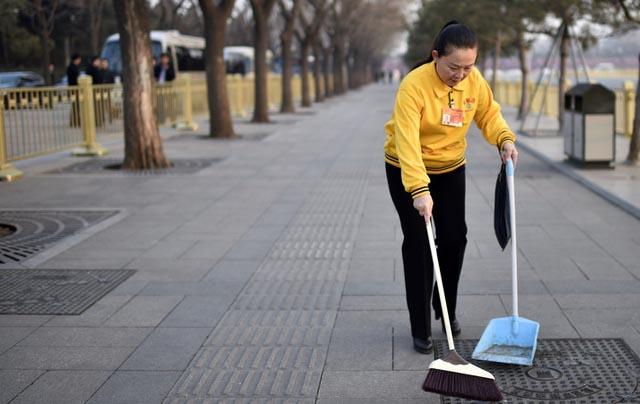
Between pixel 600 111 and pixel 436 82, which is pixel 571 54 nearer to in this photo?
pixel 600 111

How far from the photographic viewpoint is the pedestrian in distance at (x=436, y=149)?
13.9 ft

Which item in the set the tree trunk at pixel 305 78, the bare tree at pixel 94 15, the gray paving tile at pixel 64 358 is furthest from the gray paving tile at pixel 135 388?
the bare tree at pixel 94 15

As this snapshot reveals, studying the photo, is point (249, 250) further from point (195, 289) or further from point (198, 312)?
point (198, 312)

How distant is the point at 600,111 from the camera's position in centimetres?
1196

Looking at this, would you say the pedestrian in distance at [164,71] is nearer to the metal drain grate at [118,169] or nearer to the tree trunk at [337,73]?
the metal drain grate at [118,169]

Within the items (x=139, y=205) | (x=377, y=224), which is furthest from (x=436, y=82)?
(x=139, y=205)

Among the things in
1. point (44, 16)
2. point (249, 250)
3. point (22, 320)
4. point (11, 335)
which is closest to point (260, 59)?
point (44, 16)

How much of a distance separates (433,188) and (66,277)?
10.3ft

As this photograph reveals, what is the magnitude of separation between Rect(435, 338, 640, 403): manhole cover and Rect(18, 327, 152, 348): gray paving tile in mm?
1721

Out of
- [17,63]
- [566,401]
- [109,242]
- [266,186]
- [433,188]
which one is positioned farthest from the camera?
[17,63]

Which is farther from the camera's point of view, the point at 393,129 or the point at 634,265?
the point at 634,265

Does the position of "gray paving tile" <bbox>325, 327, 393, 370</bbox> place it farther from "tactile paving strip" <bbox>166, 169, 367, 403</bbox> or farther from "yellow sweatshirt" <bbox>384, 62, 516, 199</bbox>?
"yellow sweatshirt" <bbox>384, 62, 516, 199</bbox>

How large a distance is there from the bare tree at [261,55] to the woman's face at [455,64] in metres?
19.7

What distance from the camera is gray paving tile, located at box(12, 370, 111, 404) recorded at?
163 inches
